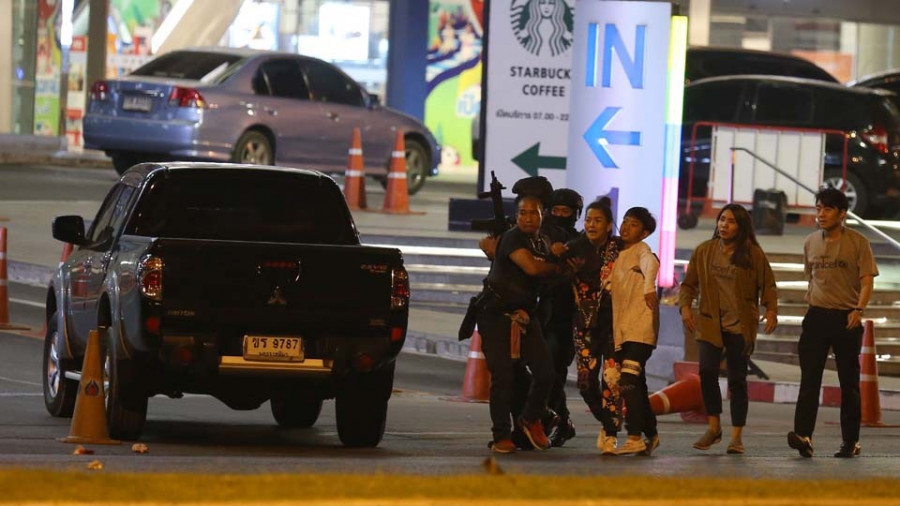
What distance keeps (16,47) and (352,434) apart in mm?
27016

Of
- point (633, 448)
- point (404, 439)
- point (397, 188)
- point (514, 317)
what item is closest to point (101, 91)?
point (397, 188)

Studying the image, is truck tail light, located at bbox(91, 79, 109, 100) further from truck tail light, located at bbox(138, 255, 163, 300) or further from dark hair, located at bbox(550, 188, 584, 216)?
truck tail light, located at bbox(138, 255, 163, 300)

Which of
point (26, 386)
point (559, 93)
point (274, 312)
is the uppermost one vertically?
point (559, 93)

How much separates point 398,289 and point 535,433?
4.11 ft

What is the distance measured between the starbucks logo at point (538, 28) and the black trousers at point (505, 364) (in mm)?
7788

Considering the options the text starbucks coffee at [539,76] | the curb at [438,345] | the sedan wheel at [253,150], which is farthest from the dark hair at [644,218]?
the sedan wheel at [253,150]

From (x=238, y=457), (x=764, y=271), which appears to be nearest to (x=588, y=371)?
(x=764, y=271)

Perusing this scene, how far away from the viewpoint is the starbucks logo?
17.8 meters

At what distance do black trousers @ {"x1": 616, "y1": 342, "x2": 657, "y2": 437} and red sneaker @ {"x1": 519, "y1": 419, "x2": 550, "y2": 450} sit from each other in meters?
0.52

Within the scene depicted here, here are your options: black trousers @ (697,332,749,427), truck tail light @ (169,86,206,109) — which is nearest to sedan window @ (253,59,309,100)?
truck tail light @ (169,86,206,109)

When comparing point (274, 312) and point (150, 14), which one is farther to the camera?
point (150, 14)

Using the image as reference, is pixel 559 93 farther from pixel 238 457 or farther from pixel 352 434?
pixel 238 457

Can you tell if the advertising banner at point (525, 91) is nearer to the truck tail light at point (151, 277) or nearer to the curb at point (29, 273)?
the curb at point (29, 273)

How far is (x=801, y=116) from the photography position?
23547mm
